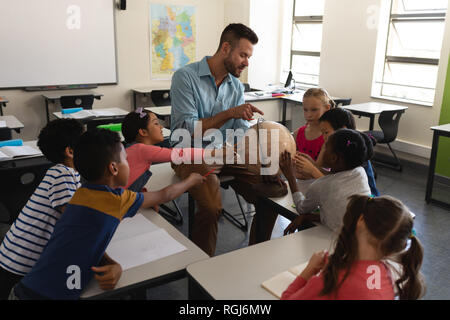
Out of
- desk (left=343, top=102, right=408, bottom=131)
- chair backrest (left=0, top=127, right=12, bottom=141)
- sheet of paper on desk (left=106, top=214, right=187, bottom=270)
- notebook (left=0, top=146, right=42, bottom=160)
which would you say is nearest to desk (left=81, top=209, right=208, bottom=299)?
sheet of paper on desk (left=106, top=214, right=187, bottom=270)

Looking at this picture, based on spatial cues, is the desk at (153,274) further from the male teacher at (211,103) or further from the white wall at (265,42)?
the white wall at (265,42)

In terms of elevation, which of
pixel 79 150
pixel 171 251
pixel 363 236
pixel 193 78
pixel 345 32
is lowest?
pixel 171 251

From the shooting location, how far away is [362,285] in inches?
40.0

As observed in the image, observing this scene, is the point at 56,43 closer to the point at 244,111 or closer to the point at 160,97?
the point at 160,97

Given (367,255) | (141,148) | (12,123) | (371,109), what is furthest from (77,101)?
(367,255)

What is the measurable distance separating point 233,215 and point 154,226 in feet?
5.92

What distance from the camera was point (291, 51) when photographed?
686cm

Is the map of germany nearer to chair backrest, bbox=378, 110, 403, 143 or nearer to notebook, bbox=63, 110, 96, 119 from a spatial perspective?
notebook, bbox=63, 110, 96, 119

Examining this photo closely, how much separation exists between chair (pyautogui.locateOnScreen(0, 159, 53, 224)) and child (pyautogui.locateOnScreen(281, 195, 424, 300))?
5.70ft

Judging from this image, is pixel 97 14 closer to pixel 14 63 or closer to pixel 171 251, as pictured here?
pixel 14 63

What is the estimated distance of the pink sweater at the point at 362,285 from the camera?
1017 millimetres

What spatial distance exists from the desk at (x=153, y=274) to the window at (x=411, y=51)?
423cm

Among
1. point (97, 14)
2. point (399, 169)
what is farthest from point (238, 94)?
point (97, 14)

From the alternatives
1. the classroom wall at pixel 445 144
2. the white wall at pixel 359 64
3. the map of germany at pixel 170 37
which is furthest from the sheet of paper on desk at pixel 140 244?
the map of germany at pixel 170 37
